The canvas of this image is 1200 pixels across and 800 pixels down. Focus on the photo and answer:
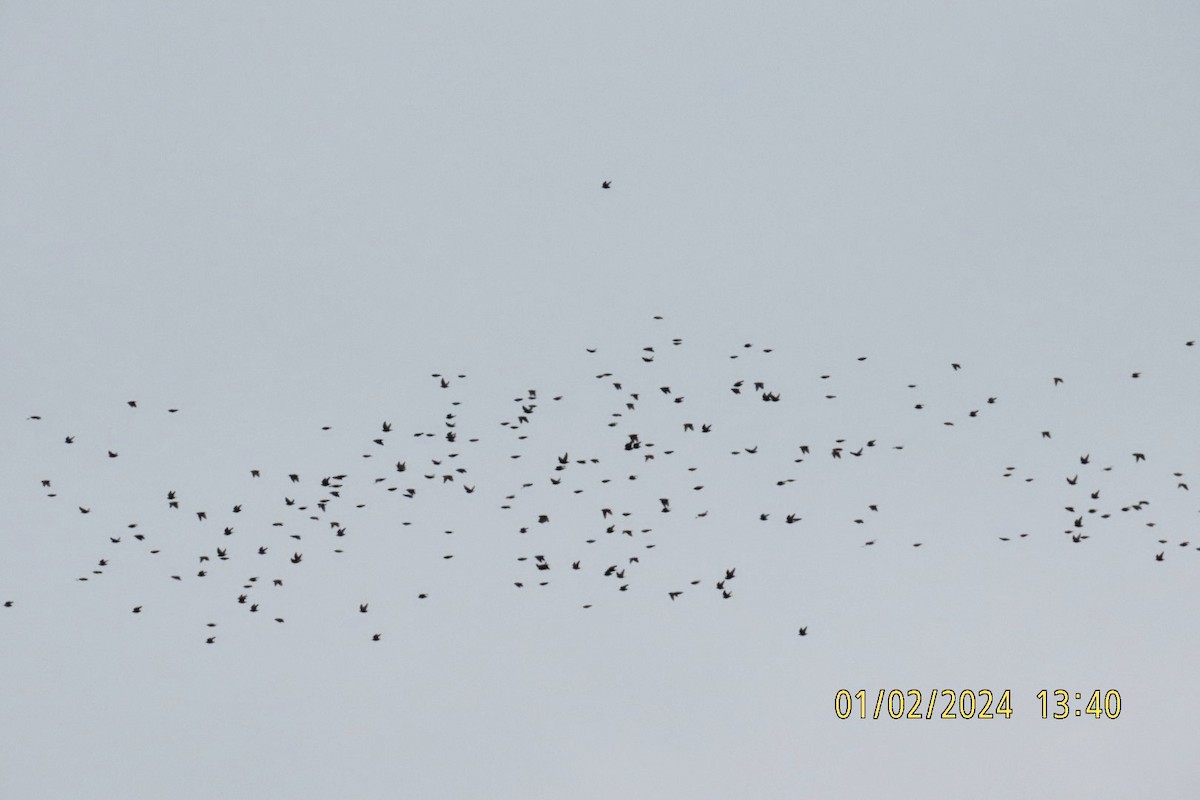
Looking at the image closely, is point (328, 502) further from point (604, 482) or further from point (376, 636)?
point (604, 482)

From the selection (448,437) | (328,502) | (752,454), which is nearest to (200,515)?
(328,502)

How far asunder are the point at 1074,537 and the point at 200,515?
39.3 m

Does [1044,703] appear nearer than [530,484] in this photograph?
No

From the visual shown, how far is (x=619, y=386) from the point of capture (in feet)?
226

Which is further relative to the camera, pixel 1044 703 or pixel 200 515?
pixel 1044 703

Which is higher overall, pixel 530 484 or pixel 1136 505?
pixel 1136 505

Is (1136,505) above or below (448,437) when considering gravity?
above

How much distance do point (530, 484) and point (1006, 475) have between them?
21.4 meters

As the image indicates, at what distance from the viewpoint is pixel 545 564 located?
6981 cm

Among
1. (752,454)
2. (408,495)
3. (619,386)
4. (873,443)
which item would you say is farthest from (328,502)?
(873,443)

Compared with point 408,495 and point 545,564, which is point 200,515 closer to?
point 408,495

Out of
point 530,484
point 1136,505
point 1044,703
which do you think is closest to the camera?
point 530,484

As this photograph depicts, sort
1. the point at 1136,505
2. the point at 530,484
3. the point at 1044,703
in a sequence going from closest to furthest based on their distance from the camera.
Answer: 1. the point at 530,484
2. the point at 1136,505
3. the point at 1044,703

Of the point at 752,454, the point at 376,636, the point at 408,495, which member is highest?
the point at 752,454
